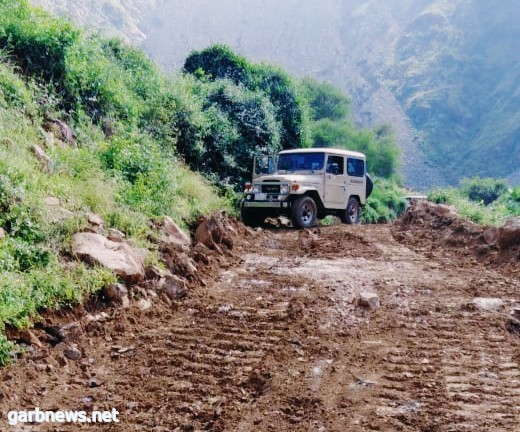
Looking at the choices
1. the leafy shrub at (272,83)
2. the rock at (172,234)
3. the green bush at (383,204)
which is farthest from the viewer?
the green bush at (383,204)

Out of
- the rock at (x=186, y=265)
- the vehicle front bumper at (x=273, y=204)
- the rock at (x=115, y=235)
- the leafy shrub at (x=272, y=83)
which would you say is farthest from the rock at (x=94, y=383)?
the leafy shrub at (x=272, y=83)

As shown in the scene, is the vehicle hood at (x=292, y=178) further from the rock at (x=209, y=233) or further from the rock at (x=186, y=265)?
the rock at (x=186, y=265)

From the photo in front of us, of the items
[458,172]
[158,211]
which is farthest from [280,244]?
[458,172]

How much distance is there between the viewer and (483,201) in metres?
18.4

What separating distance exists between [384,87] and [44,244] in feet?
216

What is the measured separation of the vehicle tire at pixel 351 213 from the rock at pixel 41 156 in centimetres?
870

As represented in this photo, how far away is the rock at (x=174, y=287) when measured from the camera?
5.69 meters

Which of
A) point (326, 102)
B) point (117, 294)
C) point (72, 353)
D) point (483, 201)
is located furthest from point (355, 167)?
point (326, 102)

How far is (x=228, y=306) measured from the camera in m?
5.48

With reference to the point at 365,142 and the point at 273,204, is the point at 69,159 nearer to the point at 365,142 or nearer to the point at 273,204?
the point at 273,204

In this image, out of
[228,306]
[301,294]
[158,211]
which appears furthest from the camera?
[158,211]

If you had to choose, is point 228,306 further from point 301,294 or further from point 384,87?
point 384,87

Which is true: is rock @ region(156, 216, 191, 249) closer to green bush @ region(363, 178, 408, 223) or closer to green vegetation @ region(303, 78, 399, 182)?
green bush @ region(363, 178, 408, 223)

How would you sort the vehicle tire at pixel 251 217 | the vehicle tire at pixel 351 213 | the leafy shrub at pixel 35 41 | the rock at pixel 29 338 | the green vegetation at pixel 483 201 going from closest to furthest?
1. the rock at pixel 29 338
2. the leafy shrub at pixel 35 41
3. the green vegetation at pixel 483 201
4. the vehicle tire at pixel 251 217
5. the vehicle tire at pixel 351 213
